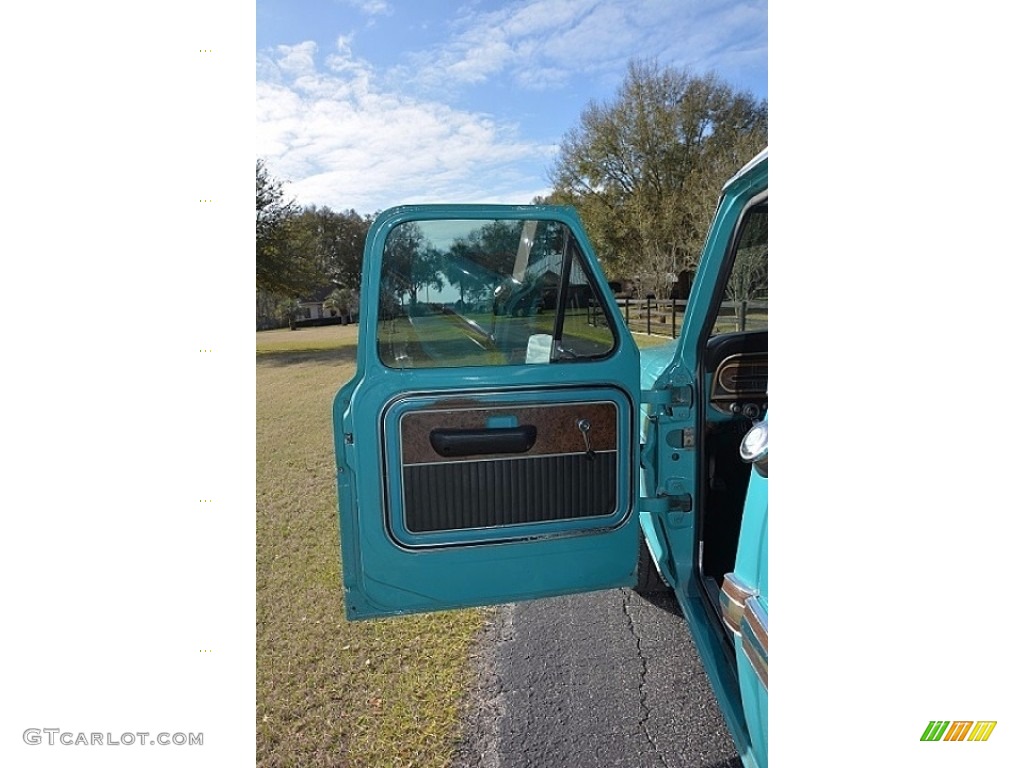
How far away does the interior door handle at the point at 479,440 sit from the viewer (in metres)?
Answer: 1.81

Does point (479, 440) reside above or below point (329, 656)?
above

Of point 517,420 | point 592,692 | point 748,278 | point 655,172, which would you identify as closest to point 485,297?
point 517,420

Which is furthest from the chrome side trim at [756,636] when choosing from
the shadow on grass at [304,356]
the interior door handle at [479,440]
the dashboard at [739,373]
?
the shadow on grass at [304,356]

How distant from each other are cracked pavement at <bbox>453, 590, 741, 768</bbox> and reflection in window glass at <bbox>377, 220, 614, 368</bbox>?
47.5 inches

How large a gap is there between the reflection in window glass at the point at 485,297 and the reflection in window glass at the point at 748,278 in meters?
0.49

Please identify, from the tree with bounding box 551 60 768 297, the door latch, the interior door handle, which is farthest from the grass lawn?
the tree with bounding box 551 60 768 297

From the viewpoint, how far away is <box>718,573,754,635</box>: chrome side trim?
1.43 metres

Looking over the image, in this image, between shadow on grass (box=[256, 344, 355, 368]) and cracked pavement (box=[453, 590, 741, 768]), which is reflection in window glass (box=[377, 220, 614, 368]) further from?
cracked pavement (box=[453, 590, 741, 768])
